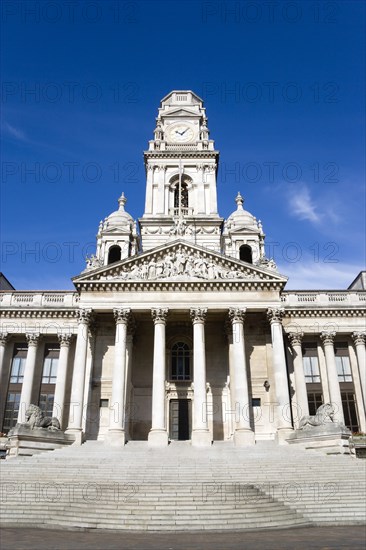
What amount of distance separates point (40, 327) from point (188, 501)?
2568 centimetres

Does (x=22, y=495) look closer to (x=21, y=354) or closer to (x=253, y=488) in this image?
(x=253, y=488)

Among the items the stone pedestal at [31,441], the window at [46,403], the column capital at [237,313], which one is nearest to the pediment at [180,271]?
the column capital at [237,313]

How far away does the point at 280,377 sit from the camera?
32562mm

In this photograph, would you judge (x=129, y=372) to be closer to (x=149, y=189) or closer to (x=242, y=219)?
(x=242, y=219)

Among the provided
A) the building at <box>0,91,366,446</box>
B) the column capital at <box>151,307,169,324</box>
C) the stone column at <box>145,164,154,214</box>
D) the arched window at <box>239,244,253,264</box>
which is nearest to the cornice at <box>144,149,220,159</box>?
the stone column at <box>145,164,154,214</box>

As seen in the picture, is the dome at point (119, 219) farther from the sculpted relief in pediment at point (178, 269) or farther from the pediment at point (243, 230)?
the sculpted relief in pediment at point (178, 269)

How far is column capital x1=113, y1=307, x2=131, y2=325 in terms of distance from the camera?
112 ft

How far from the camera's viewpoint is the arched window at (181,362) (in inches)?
1484

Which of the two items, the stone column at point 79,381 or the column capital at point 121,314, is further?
the column capital at point 121,314

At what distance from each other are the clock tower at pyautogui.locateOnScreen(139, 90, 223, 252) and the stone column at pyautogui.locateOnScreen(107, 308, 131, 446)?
13086 mm

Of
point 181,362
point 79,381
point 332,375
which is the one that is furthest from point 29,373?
point 332,375

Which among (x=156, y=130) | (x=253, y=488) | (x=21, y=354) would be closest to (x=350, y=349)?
(x=253, y=488)

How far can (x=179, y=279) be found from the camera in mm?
34906

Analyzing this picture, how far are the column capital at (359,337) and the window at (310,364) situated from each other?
3.52 m
